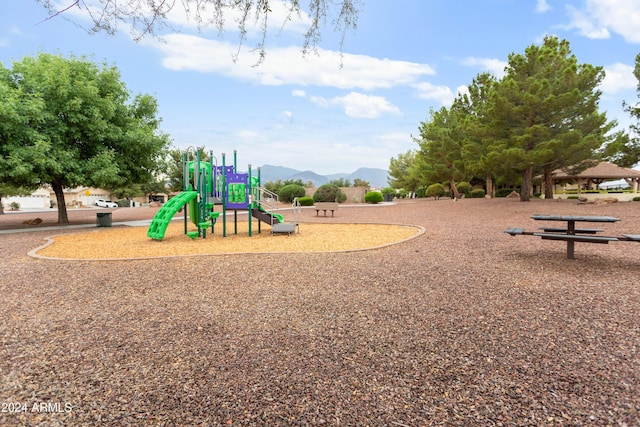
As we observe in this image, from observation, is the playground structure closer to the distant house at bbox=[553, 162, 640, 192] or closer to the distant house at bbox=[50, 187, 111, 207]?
the distant house at bbox=[553, 162, 640, 192]

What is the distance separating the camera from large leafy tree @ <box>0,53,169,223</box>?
470 inches

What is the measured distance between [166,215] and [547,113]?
1767 cm

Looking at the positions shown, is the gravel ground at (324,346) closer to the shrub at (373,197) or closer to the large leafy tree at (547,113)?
the large leafy tree at (547,113)

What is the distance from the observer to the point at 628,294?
4.22 m

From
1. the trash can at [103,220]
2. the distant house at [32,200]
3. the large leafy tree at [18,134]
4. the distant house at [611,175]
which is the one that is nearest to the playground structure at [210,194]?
the trash can at [103,220]

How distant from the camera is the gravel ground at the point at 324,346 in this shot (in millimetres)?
2111

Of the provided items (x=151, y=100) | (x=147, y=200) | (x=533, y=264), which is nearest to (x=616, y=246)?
(x=533, y=264)

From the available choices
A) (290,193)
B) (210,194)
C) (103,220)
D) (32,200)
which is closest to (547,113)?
(210,194)

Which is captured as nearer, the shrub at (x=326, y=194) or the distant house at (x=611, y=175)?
the distant house at (x=611, y=175)

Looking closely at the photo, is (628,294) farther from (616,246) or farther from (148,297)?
(148,297)

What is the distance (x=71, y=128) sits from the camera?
1312 cm

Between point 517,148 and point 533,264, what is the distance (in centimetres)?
1233

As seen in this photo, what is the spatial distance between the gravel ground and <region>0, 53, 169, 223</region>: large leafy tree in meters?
8.56

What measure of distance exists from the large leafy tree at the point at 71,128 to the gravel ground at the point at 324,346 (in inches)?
337
